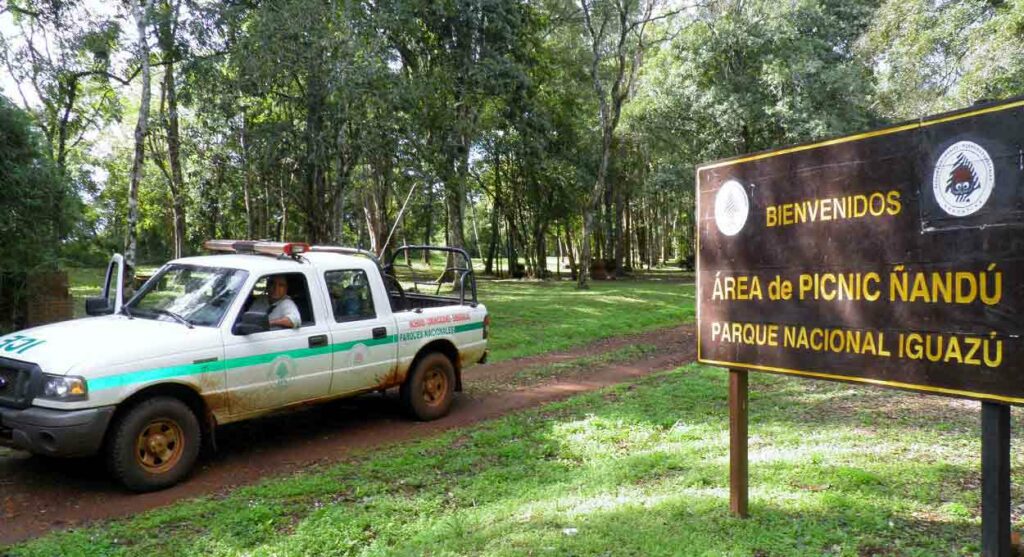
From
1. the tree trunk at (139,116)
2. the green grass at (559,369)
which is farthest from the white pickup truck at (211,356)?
the tree trunk at (139,116)

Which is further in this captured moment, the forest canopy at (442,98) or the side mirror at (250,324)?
the forest canopy at (442,98)

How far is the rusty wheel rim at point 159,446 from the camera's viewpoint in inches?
211

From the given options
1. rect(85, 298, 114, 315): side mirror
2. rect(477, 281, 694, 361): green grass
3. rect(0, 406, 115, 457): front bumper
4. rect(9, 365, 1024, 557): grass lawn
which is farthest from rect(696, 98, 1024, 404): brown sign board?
rect(477, 281, 694, 361): green grass

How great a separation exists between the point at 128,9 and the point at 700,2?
2128 centimetres

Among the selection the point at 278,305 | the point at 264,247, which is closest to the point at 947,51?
the point at 264,247

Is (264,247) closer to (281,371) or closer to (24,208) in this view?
(281,371)

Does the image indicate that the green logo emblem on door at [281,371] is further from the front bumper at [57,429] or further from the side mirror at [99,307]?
the side mirror at [99,307]

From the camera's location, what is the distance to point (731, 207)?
14.7ft

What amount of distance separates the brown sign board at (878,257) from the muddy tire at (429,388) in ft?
13.1

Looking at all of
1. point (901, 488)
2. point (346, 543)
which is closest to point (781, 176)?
point (901, 488)

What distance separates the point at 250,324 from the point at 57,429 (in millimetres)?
1615

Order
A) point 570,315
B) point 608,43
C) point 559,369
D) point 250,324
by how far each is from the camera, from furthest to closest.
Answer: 1. point 608,43
2. point 570,315
3. point 559,369
4. point 250,324

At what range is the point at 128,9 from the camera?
15.1m

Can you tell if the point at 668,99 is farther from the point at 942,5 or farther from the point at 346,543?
the point at 346,543
